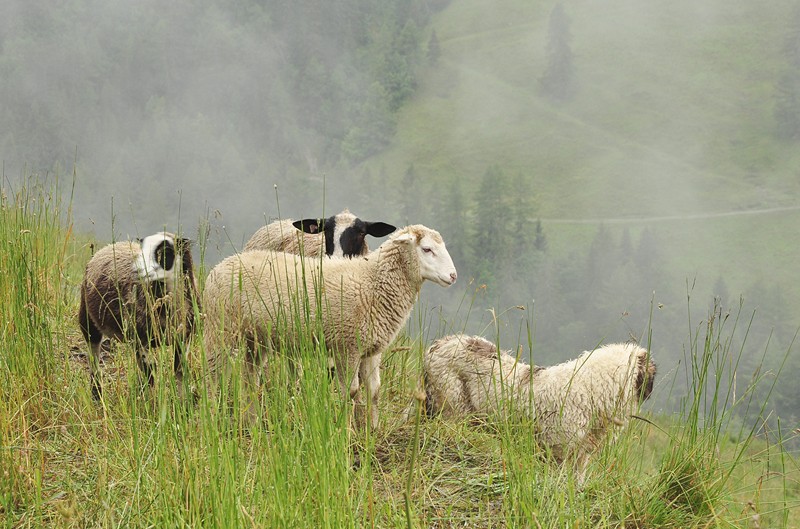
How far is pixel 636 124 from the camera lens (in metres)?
134

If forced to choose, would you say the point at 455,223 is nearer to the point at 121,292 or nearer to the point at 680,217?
the point at 680,217

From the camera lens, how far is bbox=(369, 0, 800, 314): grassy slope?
108 meters

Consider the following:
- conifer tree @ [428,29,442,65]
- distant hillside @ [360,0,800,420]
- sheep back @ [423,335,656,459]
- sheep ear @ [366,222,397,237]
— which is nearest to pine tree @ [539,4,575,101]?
distant hillside @ [360,0,800,420]

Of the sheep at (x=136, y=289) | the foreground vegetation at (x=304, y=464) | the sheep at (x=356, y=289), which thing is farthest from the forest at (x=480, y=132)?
the foreground vegetation at (x=304, y=464)

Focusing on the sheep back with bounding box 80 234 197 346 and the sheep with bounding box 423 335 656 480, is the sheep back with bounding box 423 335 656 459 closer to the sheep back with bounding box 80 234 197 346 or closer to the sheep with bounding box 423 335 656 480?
the sheep with bounding box 423 335 656 480

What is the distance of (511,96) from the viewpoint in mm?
147875

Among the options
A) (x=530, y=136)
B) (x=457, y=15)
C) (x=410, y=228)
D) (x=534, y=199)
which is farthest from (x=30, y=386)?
(x=457, y=15)

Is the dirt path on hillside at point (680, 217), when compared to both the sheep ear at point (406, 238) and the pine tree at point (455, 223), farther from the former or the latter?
the sheep ear at point (406, 238)

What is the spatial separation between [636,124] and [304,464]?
458 ft

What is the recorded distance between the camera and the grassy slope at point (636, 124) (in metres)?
108

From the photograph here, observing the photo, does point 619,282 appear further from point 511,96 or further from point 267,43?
point 267,43

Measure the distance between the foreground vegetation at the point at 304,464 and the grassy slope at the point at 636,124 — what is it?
94320 millimetres

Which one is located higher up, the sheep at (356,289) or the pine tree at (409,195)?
the pine tree at (409,195)

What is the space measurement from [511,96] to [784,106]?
156 feet
